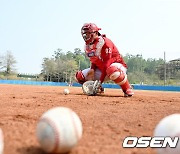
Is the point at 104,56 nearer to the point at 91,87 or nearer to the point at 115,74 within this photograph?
the point at 115,74

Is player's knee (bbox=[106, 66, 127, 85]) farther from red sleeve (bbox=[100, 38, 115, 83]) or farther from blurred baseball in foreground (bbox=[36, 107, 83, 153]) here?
blurred baseball in foreground (bbox=[36, 107, 83, 153])

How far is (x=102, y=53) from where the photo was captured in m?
8.73

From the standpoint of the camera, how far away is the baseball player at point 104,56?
333 inches

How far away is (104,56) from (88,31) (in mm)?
943

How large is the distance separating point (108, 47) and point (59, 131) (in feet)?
21.3

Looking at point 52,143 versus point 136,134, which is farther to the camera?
point 136,134

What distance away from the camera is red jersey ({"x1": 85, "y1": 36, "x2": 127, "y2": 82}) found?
8672mm

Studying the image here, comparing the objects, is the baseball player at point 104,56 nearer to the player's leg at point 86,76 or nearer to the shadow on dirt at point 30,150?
the player's leg at point 86,76

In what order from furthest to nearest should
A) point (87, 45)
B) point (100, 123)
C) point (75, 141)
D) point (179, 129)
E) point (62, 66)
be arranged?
point (62, 66)
point (87, 45)
point (100, 123)
point (75, 141)
point (179, 129)

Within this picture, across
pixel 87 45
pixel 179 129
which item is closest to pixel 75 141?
pixel 179 129

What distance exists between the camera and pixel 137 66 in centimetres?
9131

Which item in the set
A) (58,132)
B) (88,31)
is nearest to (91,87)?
(88,31)

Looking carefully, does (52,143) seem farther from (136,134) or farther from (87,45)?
(87,45)

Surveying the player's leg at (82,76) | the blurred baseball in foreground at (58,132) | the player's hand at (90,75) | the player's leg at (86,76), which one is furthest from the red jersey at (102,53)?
the blurred baseball in foreground at (58,132)
